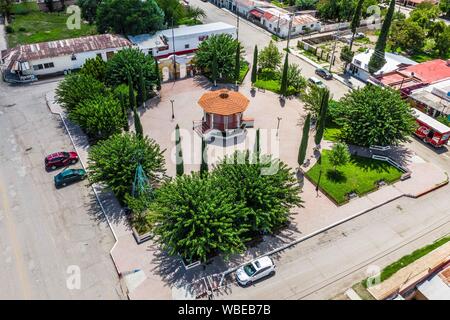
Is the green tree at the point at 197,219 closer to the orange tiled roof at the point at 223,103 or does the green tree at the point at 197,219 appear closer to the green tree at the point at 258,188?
the green tree at the point at 258,188

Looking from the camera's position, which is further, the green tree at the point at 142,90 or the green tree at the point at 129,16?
the green tree at the point at 129,16

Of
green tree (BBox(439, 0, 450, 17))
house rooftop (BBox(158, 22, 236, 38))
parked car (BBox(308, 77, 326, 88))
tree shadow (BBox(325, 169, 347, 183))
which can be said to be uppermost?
green tree (BBox(439, 0, 450, 17))

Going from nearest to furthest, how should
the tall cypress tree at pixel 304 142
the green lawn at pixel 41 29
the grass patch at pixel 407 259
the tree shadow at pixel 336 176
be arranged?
the grass patch at pixel 407 259
the tall cypress tree at pixel 304 142
the tree shadow at pixel 336 176
the green lawn at pixel 41 29

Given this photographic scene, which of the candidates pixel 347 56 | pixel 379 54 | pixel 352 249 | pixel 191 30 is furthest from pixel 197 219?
pixel 191 30

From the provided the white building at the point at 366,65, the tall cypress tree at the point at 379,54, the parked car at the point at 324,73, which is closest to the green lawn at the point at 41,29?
the parked car at the point at 324,73

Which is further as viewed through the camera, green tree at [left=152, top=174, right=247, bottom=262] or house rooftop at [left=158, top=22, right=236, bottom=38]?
house rooftop at [left=158, top=22, right=236, bottom=38]

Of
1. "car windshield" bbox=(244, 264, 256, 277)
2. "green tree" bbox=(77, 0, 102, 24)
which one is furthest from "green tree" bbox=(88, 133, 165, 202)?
"green tree" bbox=(77, 0, 102, 24)

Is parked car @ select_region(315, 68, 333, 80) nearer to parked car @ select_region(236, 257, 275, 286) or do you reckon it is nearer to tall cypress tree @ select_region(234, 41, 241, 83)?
tall cypress tree @ select_region(234, 41, 241, 83)
